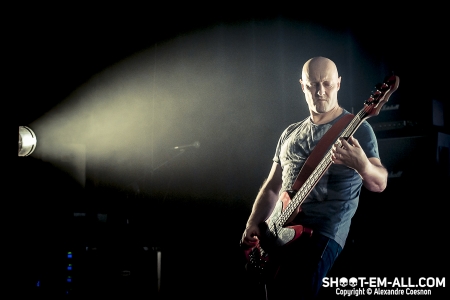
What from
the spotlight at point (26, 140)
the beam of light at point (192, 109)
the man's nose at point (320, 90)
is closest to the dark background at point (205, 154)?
the beam of light at point (192, 109)

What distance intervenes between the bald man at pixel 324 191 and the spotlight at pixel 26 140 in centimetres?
187

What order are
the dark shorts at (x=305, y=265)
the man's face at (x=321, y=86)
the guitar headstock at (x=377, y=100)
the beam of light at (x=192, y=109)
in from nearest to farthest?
the guitar headstock at (x=377, y=100) < the dark shorts at (x=305, y=265) < the man's face at (x=321, y=86) < the beam of light at (x=192, y=109)

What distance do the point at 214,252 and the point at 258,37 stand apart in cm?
148

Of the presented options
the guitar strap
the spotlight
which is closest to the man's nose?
the guitar strap

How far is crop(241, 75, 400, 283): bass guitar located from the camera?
2.69m

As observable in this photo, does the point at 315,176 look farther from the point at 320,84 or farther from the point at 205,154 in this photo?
the point at 205,154

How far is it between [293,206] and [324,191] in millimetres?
182

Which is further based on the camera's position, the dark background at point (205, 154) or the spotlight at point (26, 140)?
the spotlight at point (26, 140)

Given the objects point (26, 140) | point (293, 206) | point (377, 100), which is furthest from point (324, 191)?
point (26, 140)

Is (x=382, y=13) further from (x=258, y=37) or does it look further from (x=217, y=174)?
(x=217, y=174)

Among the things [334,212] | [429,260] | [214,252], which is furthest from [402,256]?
[214,252]

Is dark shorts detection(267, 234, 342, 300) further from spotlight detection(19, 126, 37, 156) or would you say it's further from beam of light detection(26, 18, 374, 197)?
spotlight detection(19, 126, 37, 156)

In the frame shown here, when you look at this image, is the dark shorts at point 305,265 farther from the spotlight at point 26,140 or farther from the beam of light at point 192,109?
the spotlight at point 26,140

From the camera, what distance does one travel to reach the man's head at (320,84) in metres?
2.93
